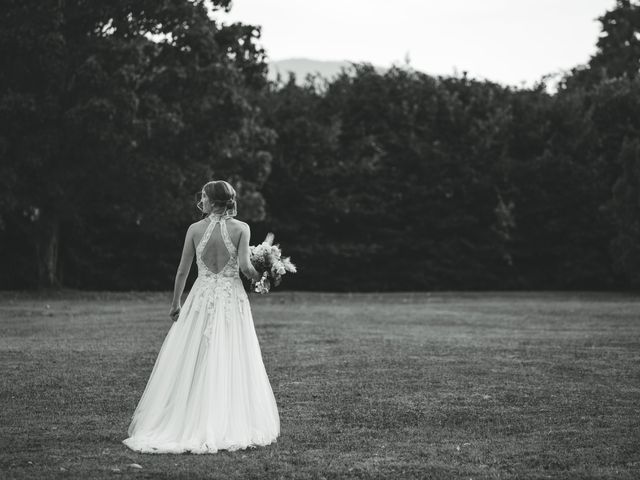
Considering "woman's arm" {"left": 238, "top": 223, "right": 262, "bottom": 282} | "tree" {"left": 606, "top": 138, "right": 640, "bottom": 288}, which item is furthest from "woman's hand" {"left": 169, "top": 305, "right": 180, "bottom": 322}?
"tree" {"left": 606, "top": 138, "right": 640, "bottom": 288}

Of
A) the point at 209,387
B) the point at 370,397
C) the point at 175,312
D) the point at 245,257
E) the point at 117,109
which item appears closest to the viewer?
the point at 209,387

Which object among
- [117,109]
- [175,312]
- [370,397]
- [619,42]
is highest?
[619,42]

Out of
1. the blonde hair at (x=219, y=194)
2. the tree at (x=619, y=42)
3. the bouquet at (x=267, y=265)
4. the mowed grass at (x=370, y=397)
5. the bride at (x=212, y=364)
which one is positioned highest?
the tree at (x=619, y=42)

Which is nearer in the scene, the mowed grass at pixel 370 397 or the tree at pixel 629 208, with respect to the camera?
the mowed grass at pixel 370 397

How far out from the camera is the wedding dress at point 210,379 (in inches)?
304

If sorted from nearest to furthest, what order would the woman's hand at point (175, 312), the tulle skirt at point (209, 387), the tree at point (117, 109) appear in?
the tulle skirt at point (209, 387)
the woman's hand at point (175, 312)
the tree at point (117, 109)

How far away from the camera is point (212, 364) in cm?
789

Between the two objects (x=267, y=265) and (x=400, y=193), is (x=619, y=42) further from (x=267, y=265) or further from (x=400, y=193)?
(x=267, y=265)

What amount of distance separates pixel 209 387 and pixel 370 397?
319cm

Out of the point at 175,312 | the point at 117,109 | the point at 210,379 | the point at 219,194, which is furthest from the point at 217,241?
the point at 117,109

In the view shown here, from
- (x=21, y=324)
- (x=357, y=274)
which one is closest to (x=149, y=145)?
(x=21, y=324)

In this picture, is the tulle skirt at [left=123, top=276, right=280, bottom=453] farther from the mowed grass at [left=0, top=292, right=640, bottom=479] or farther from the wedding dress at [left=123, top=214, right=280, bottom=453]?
the mowed grass at [left=0, top=292, right=640, bottom=479]

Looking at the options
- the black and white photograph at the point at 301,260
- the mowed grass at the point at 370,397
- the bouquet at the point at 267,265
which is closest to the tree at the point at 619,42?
the black and white photograph at the point at 301,260

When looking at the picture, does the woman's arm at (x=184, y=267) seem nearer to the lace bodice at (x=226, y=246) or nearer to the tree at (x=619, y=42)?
the lace bodice at (x=226, y=246)
